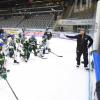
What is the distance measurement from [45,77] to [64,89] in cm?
118

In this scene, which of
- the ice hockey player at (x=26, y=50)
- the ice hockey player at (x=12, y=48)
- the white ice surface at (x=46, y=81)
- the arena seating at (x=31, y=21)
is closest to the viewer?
the white ice surface at (x=46, y=81)

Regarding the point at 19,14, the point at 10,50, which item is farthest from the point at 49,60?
the point at 19,14

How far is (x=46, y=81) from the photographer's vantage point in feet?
19.4

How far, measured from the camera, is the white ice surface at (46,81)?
4823 millimetres

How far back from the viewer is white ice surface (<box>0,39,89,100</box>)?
482cm

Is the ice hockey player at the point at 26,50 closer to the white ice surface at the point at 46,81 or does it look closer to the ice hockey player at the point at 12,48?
the white ice surface at the point at 46,81

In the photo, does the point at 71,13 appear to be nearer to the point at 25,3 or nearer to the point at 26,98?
the point at 25,3

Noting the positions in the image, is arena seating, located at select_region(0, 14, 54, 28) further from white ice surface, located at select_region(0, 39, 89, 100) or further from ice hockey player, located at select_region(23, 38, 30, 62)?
white ice surface, located at select_region(0, 39, 89, 100)

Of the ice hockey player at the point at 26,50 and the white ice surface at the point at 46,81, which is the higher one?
the ice hockey player at the point at 26,50

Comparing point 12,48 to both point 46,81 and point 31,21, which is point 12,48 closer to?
point 46,81

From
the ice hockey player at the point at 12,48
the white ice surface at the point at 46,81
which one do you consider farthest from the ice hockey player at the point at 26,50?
the ice hockey player at the point at 12,48

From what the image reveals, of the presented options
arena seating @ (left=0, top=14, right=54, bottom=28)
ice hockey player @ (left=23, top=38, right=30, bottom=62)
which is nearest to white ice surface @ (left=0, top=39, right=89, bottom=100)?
ice hockey player @ (left=23, top=38, right=30, bottom=62)

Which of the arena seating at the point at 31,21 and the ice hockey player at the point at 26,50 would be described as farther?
the arena seating at the point at 31,21

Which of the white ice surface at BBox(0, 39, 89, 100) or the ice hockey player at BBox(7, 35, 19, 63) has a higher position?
the ice hockey player at BBox(7, 35, 19, 63)
